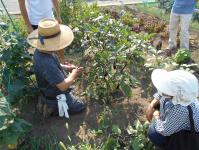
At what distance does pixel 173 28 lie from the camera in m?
6.15

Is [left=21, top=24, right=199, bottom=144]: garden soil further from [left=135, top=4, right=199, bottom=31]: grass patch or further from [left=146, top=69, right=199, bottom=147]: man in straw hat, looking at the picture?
[left=135, top=4, right=199, bottom=31]: grass patch

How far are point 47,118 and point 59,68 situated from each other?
631mm

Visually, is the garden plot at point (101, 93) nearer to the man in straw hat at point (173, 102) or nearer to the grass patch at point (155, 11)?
the man in straw hat at point (173, 102)

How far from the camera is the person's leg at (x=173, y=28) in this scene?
6.11 meters

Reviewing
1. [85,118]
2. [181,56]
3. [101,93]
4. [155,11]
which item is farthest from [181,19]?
[85,118]

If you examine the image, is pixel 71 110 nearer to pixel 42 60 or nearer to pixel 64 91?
pixel 64 91

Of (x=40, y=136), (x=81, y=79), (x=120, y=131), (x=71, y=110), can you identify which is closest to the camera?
(x=120, y=131)

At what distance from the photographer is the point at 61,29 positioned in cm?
414

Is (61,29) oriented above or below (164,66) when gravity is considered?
above

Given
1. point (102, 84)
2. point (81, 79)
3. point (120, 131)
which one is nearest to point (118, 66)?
point (102, 84)

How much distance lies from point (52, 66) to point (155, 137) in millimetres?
1298

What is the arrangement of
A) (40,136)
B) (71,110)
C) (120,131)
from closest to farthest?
(120,131), (40,136), (71,110)

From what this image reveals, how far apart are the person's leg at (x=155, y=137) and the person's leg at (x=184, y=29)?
287 centimetres

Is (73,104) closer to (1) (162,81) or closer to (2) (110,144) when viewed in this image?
(2) (110,144)
